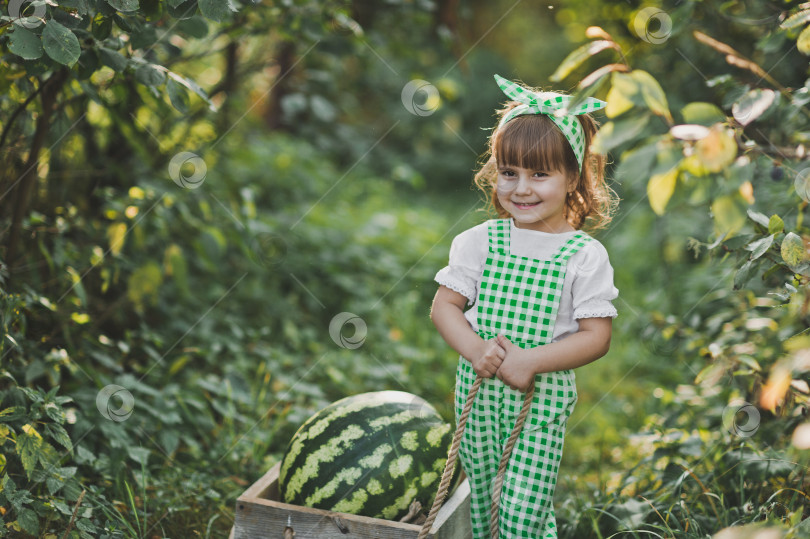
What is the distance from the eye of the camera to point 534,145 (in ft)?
6.89

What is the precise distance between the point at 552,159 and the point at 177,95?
4.23ft

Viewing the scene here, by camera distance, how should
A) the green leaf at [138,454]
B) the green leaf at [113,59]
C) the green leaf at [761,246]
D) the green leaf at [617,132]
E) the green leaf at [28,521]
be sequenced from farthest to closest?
the green leaf at [138,454] < the green leaf at [113,59] < the green leaf at [28,521] < the green leaf at [761,246] < the green leaf at [617,132]

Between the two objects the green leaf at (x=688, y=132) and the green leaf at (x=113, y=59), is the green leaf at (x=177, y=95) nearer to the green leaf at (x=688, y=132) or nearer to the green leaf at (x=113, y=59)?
the green leaf at (x=113, y=59)

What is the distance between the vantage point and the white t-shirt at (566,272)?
6.91 ft

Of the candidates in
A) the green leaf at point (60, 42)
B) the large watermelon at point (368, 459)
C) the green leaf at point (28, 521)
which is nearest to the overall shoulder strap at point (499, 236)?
the large watermelon at point (368, 459)

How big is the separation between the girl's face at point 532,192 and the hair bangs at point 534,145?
0.07 feet

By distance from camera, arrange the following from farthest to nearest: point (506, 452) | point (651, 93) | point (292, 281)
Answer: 1. point (292, 281)
2. point (506, 452)
3. point (651, 93)

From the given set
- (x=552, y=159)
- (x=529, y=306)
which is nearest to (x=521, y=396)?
(x=529, y=306)

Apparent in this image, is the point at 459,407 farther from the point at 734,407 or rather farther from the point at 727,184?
the point at 727,184

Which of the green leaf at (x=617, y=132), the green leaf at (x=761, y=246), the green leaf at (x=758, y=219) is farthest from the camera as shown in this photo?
the green leaf at (x=758, y=219)

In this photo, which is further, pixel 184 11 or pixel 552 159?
pixel 184 11

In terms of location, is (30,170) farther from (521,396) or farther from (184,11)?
(521,396)

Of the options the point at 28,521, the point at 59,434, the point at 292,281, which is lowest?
the point at 292,281

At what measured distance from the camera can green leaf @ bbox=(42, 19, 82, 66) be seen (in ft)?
6.56
